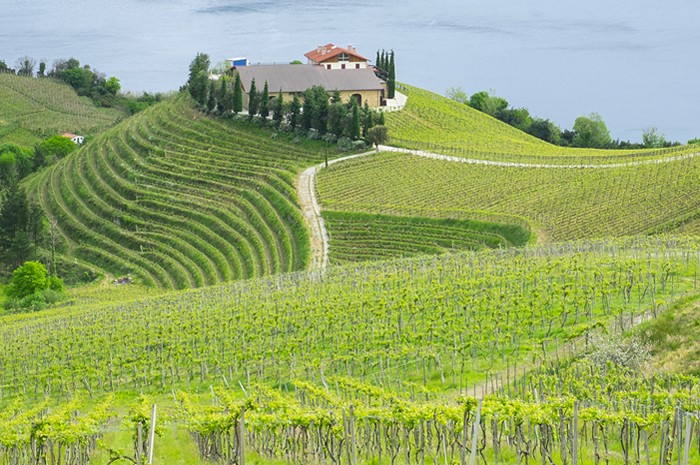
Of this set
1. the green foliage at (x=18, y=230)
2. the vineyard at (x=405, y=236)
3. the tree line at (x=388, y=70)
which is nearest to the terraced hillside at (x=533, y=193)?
the vineyard at (x=405, y=236)

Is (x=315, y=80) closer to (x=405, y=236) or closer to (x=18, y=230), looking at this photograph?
(x=18, y=230)

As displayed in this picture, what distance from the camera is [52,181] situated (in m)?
97.7

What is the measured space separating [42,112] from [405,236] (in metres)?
107

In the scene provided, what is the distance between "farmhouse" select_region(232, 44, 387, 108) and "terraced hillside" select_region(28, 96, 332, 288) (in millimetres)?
8112

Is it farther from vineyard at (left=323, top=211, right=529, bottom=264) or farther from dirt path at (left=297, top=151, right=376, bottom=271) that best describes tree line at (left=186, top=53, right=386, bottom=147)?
vineyard at (left=323, top=211, right=529, bottom=264)

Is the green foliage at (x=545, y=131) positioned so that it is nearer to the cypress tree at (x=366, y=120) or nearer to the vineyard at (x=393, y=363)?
the cypress tree at (x=366, y=120)

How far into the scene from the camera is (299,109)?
9338 centimetres

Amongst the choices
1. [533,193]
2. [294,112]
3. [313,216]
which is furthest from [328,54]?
[533,193]

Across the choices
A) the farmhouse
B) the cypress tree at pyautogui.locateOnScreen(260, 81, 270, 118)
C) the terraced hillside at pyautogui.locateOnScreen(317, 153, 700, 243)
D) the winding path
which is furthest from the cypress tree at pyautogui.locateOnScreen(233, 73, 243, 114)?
the terraced hillside at pyautogui.locateOnScreen(317, 153, 700, 243)

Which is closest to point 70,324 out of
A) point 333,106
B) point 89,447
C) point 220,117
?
point 89,447

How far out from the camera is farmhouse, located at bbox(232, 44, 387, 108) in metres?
102

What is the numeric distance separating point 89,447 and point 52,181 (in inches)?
3169

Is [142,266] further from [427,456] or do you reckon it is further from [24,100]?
[24,100]

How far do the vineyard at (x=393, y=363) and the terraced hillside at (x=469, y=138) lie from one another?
37.9 meters
